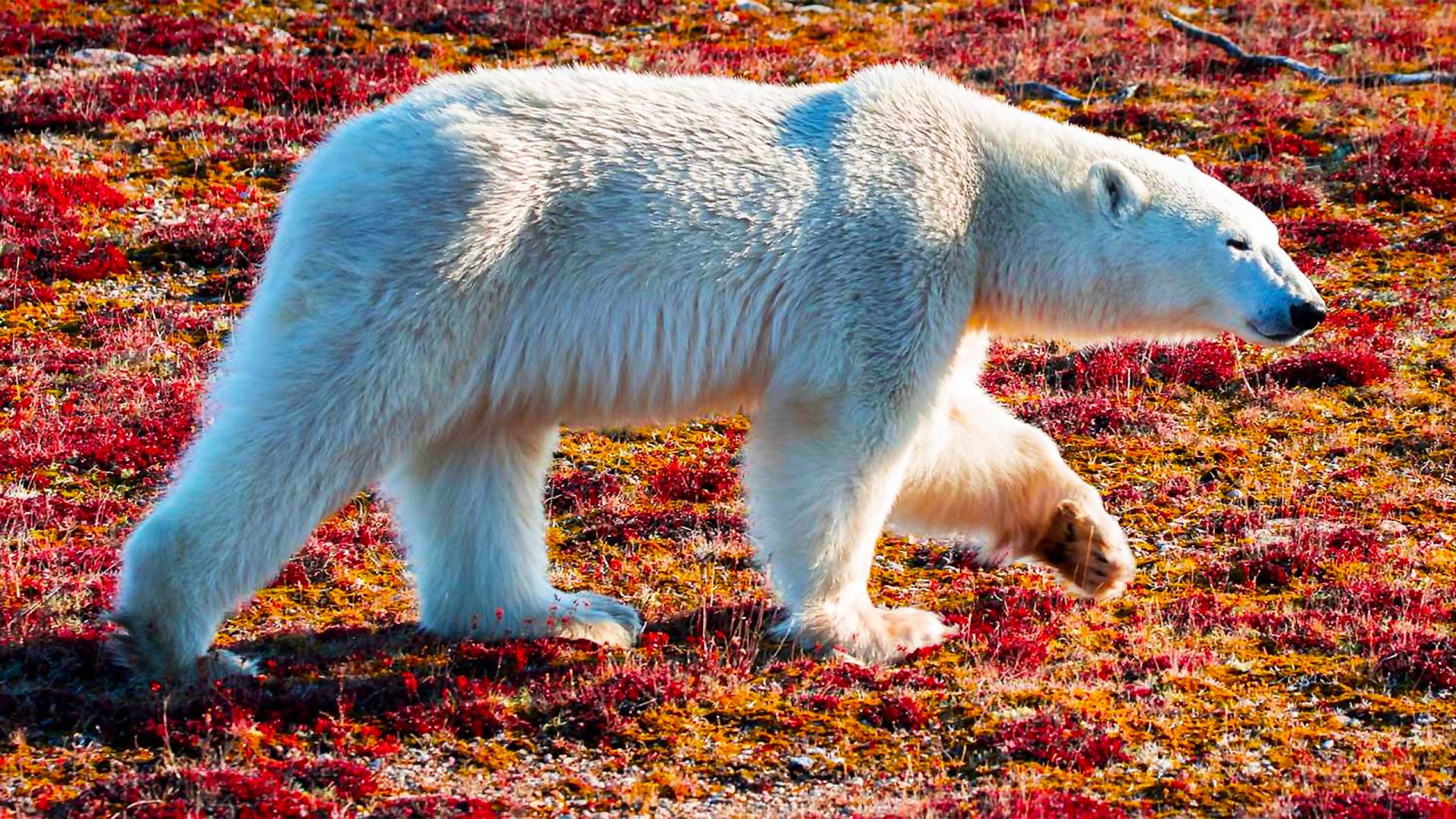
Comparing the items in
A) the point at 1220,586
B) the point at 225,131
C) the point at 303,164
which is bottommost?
the point at 1220,586

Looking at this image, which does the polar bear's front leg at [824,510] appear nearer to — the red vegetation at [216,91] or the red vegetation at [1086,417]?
the red vegetation at [1086,417]

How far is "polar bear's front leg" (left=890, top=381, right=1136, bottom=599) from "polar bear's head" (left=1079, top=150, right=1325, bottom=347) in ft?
2.75

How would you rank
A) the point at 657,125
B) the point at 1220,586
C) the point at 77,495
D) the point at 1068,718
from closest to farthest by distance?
the point at 1068,718 → the point at 657,125 → the point at 1220,586 → the point at 77,495

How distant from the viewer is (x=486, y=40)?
1762cm

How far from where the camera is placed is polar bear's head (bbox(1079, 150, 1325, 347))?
689cm

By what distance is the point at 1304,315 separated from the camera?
6.82 metres

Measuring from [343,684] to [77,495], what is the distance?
9.65 feet

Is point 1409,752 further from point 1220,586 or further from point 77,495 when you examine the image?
point 77,495

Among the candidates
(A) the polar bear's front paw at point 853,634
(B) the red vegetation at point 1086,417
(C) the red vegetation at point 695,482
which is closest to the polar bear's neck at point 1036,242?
(A) the polar bear's front paw at point 853,634

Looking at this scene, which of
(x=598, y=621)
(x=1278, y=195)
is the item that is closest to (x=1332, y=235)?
(x=1278, y=195)

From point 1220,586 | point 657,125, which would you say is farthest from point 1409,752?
point 657,125

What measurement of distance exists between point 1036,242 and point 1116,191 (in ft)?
1.42

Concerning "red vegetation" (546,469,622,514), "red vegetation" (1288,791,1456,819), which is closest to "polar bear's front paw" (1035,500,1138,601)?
"red vegetation" (1288,791,1456,819)

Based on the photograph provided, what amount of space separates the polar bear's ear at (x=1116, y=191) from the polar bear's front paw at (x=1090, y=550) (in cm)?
132
